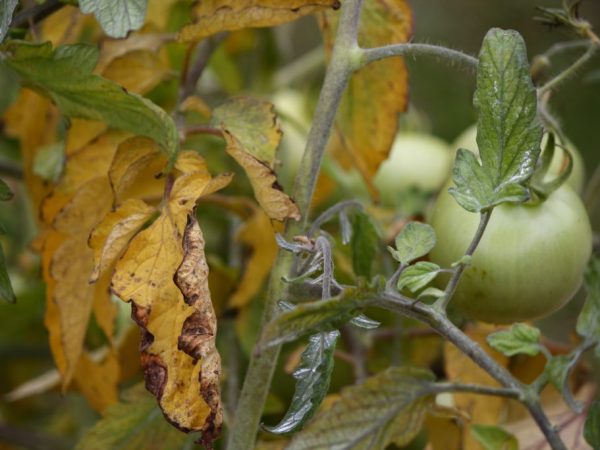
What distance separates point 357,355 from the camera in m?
0.75

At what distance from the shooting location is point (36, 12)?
0.53 m

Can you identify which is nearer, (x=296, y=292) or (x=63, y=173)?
(x=296, y=292)

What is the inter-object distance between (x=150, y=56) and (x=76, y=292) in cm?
16

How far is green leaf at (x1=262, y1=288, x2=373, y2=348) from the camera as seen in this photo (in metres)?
0.39

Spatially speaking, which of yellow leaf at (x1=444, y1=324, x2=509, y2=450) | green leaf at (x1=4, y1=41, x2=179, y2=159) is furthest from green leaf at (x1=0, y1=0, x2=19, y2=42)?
yellow leaf at (x1=444, y1=324, x2=509, y2=450)

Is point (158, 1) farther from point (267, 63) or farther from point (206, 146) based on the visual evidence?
point (267, 63)

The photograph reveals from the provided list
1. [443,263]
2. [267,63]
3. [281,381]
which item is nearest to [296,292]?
[443,263]

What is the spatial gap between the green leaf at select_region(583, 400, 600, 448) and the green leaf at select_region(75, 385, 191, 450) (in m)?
0.24

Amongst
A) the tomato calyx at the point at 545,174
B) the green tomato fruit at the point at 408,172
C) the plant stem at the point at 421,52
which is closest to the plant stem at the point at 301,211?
the plant stem at the point at 421,52

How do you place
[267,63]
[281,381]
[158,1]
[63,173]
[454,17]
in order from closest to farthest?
[63,173]
[158,1]
[281,381]
[267,63]
[454,17]

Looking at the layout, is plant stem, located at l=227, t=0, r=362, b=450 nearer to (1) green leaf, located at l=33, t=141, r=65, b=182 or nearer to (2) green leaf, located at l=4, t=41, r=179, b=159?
(2) green leaf, located at l=4, t=41, r=179, b=159

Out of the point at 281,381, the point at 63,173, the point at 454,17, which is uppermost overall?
the point at 63,173

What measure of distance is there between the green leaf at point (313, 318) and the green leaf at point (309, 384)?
0.5 inches

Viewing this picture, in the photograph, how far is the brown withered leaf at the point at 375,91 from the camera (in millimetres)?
575
